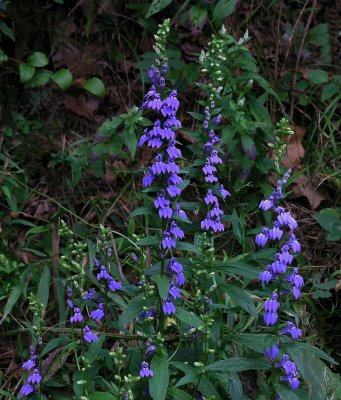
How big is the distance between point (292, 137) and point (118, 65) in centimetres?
159

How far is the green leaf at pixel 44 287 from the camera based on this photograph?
165 inches

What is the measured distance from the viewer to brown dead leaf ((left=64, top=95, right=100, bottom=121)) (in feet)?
18.2

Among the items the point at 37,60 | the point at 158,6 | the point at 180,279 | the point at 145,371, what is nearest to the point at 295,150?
the point at 158,6

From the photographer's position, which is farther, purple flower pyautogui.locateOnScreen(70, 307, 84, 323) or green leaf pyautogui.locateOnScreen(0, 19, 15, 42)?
green leaf pyautogui.locateOnScreen(0, 19, 15, 42)

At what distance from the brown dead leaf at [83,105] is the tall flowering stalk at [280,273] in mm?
2860

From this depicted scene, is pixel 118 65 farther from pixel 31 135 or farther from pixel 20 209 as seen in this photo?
pixel 20 209

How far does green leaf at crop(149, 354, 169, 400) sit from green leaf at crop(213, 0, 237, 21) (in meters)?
2.72

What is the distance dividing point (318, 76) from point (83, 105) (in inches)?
74.3

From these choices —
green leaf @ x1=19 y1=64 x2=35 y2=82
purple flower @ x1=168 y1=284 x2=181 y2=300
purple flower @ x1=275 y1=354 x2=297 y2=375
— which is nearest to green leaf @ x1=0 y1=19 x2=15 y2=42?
green leaf @ x1=19 y1=64 x2=35 y2=82

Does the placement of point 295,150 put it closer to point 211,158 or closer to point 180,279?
point 211,158

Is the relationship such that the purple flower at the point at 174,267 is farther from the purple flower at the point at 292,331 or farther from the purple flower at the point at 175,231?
the purple flower at the point at 292,331

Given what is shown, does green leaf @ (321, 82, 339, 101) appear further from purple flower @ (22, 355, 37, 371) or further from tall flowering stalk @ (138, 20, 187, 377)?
purple flower @ (22, 355, 37, 371)

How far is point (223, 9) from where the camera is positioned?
16.2ft

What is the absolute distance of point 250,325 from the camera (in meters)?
4.00
